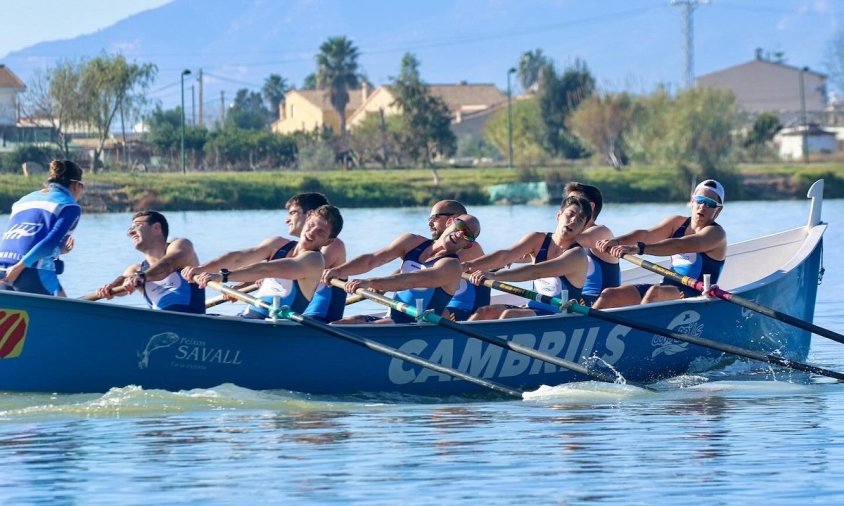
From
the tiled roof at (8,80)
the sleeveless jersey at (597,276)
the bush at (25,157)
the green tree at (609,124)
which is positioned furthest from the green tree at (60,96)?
the sleeveless jersey at (597,276)

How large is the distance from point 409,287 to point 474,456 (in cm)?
264

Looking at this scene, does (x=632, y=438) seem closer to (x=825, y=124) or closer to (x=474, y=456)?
(x=474, y=456)

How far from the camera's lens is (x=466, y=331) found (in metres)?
12.4

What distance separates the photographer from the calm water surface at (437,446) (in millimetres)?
8992

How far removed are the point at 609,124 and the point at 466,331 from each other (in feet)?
219

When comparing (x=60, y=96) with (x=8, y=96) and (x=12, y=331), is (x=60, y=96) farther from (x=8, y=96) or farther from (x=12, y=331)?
(x=12, y=331)

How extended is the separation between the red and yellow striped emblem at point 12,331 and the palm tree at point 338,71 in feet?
325

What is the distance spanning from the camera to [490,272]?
43.4 ft

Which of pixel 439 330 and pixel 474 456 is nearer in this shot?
pixel 474 456

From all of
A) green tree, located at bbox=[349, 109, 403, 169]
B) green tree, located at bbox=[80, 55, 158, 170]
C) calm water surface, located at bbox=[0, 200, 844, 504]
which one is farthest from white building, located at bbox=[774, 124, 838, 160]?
calm water surface, located at bbox=[0, 200, 844, 504]

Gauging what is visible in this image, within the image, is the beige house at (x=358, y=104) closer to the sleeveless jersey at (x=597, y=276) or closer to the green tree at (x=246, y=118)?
the green tree at (x=246, y=118)

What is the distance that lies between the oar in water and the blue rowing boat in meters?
0.09

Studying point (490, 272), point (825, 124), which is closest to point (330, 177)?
point (490, 272)

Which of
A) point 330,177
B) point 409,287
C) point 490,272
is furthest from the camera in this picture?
point 330,177
